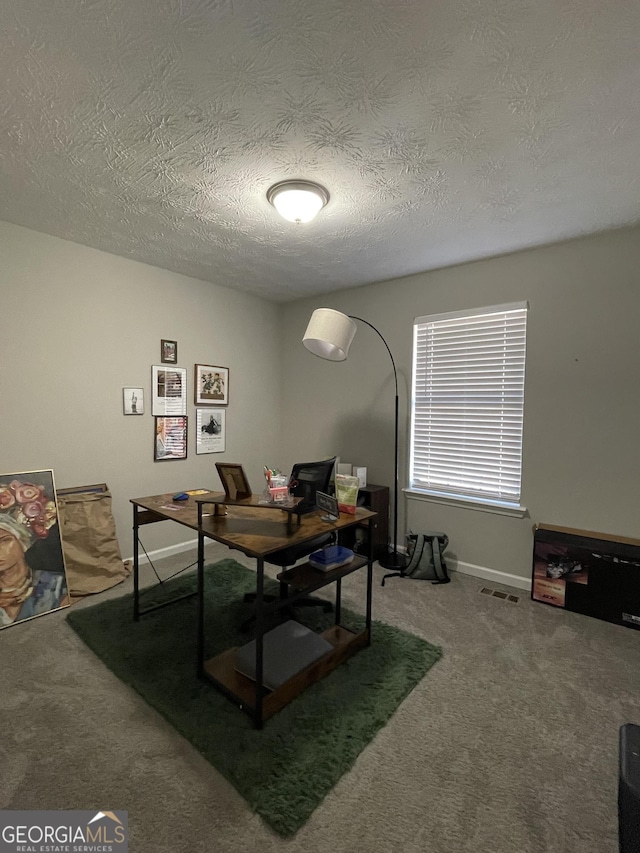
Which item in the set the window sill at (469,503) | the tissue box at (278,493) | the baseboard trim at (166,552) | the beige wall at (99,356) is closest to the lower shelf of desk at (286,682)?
the tissue box at (278,493)

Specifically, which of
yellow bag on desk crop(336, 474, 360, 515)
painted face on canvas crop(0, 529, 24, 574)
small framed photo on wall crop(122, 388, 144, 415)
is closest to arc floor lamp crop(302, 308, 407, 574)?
yellow bag on desk crop(336, 474, 360, 515)

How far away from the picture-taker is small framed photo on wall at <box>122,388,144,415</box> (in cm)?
333

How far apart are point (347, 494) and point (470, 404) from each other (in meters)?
1.65

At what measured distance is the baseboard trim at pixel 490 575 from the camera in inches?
121

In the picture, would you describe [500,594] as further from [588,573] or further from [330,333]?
[330,333]

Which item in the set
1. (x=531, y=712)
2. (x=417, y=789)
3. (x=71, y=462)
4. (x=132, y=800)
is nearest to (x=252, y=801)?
(x=132, y=800)

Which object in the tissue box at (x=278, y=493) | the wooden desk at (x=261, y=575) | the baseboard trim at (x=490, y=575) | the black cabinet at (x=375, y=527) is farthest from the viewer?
the black cabinet at (x=375, y=527)

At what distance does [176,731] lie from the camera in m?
1.68

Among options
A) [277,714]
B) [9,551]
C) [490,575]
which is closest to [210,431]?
[9,551]

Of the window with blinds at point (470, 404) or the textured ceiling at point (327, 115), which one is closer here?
the textured ceiling at point (327, 115)

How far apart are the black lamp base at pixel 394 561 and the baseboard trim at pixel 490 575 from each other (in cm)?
41

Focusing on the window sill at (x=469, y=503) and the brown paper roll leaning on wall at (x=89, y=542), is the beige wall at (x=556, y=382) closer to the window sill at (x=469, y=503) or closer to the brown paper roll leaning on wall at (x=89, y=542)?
the window sill at (x=469, y=503)

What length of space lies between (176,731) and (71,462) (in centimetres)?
221

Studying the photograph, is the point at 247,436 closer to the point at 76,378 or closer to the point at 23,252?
the point at 76,378
